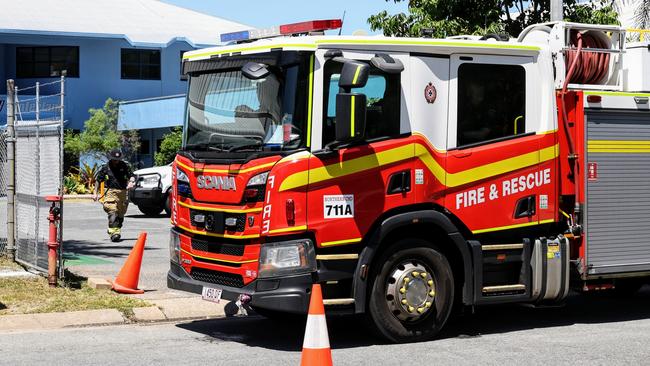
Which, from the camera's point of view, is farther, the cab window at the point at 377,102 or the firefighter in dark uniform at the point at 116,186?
the firefighter in dark uniform at the point at 116,186

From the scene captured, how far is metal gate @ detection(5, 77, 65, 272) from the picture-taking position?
12438 millimetres

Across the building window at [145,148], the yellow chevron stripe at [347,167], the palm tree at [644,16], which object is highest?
the palm tree at [644,16]

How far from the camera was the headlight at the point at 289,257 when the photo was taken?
890 centimetres

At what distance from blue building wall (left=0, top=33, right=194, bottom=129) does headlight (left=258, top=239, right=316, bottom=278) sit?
36693mm

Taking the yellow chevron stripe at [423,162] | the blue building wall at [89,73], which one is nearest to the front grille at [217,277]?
the yellow chevron stripe at [423,162]

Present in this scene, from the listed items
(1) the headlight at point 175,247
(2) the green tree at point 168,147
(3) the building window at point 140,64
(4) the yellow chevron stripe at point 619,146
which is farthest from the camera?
(3) the building window at point 140,64

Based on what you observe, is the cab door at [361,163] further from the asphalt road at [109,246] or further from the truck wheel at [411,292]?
the asphalt road at [109,246]

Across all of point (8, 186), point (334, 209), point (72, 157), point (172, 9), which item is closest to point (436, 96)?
point (334, 209)

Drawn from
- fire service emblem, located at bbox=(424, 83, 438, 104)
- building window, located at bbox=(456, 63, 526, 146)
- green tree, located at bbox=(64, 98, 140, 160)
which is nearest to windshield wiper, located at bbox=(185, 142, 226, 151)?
fire service emblem, located at bbox=(424, 83, 438, 104)

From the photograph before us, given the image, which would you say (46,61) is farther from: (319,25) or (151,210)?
(319,25)

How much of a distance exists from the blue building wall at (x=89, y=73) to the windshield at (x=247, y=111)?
35517 millimetres

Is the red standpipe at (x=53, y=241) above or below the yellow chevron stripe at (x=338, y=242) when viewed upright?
below

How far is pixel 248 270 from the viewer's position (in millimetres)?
9094

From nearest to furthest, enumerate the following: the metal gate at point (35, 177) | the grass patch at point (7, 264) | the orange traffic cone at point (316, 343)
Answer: the orange traffic cone at point (316, 343)
the metal gate at point (35, 177)
the grass patch at point (7, 264)
